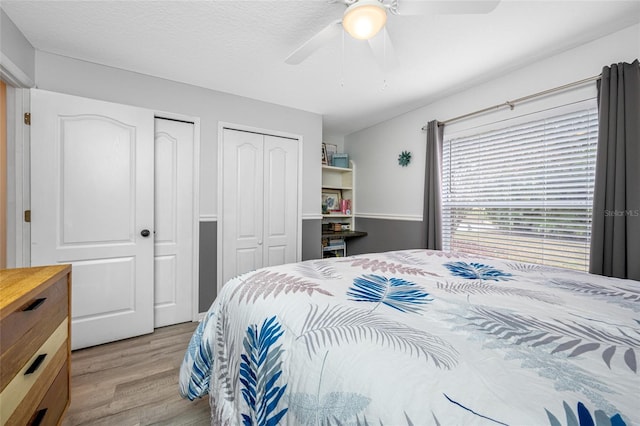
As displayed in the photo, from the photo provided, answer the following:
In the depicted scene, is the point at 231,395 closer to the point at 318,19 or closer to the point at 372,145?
the point at 318,19

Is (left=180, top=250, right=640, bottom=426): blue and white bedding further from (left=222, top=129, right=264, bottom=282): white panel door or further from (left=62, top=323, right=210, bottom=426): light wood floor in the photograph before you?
(left=222, top=129, right=264, bottom=282): white panel door

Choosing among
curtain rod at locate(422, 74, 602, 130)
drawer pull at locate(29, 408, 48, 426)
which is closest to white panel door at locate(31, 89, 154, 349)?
drawer pull at locate(29, 408, 48, 426)

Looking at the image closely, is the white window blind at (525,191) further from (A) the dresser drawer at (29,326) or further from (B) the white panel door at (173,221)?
(A) the dresser drawer at (29,326)

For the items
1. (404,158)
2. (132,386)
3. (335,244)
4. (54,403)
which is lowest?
(132,386)

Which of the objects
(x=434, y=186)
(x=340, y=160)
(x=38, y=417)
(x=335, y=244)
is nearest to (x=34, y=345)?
(x=38, y=417)

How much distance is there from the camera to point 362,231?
405cm

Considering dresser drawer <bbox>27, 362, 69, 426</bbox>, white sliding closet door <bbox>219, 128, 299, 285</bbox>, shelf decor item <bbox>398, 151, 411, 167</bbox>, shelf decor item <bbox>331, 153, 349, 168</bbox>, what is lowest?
dresser drawer <bbox>27, 362, 69, 426</bbox>

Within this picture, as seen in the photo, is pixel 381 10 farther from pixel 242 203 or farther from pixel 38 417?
pixel 38 417

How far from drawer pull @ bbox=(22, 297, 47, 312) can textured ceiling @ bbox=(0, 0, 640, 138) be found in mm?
1695

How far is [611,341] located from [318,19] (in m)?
2.04

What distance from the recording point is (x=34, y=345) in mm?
980

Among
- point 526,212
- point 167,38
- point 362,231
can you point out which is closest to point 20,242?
point 167,38

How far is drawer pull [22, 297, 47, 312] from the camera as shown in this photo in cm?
94

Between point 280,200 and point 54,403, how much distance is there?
2.33m
